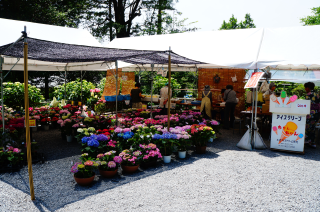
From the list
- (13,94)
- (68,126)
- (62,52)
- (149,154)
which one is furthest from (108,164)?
(13,94)

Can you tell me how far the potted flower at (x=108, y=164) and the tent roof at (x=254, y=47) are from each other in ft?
11.6

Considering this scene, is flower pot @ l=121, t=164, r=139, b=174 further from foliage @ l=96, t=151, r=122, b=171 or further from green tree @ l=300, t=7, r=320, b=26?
green tree @ l=300, t=7, r=320, b=26

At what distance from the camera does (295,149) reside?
5.48 meters

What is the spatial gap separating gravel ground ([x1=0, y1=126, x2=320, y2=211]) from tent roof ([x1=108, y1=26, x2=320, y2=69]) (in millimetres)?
2298

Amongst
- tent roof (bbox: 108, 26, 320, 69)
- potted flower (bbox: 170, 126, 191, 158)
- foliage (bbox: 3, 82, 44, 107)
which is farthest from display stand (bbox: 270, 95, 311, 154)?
foliage (bbox: 3, 82, 44, 107)

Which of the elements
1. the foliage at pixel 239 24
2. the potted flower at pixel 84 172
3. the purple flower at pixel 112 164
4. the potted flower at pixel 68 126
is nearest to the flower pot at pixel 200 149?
the purple flower at pixel 112 164

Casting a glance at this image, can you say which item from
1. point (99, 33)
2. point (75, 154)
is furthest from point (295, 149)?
point (99, 33)

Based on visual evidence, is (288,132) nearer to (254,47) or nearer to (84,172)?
(254,47)

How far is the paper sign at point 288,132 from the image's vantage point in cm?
540

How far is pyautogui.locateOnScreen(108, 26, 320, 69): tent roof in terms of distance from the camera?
587cm

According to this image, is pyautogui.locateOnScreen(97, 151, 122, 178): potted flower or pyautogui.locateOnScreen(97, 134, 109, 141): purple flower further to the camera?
pyautogui.locateOnScreen(97, 134, 109, 141): purple flower

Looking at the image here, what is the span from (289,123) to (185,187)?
3.23 meters

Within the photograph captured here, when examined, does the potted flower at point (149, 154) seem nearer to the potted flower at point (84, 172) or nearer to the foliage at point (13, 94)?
the potted flower at point (84, 172)

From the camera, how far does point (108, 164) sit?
12.7ft
